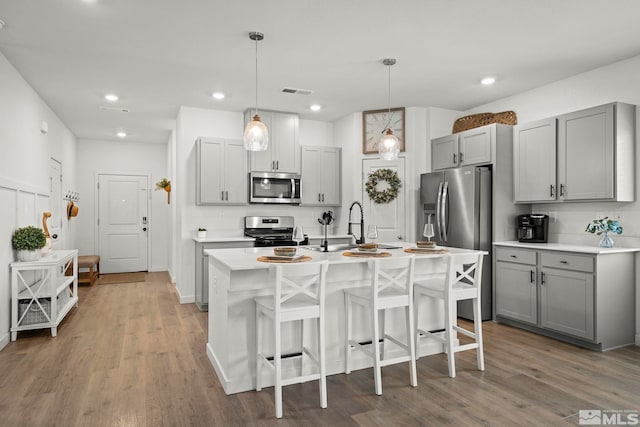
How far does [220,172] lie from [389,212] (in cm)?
236

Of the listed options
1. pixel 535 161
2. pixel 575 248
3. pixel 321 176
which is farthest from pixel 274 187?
pixel 575 248

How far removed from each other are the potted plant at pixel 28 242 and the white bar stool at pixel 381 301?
3.23m

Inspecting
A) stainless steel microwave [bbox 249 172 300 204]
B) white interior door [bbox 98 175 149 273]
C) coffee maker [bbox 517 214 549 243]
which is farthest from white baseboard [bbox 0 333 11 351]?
coffee maker [bbox 517 214 549 243]

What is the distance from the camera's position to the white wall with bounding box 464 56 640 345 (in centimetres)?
385

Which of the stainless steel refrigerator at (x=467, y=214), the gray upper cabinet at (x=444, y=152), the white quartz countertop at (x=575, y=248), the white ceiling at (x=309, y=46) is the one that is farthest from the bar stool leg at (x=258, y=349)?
the gray upper cabinet at (x=444, y=152)

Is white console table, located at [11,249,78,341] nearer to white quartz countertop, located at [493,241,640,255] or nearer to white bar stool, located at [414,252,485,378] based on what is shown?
white bar stool, located at [414,252,485,378]

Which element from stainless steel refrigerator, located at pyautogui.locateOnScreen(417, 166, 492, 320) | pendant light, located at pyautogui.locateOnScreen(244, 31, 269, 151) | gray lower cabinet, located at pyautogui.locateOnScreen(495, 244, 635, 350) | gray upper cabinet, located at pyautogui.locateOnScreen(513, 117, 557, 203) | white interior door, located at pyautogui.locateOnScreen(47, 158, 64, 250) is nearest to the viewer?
pendant light, located at pyautogui.locateOnScreen(244, 31, 269, 151)

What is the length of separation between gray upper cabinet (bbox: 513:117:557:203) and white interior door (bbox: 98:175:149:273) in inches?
274

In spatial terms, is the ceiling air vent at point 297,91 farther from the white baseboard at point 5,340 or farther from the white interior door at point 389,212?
the white baseboard at point 5,340

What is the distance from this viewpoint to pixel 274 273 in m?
2.45

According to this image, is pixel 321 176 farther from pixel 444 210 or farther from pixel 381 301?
pixel 381 301

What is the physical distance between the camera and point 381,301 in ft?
9.29

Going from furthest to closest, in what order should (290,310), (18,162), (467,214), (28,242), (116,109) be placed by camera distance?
(116,109)
(467,214)
(18,162)
(28,242)
(290,310)

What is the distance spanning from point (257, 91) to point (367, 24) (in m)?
2.02
